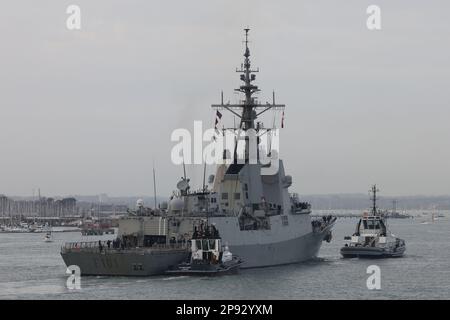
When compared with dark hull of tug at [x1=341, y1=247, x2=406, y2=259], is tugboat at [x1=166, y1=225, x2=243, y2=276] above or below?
above

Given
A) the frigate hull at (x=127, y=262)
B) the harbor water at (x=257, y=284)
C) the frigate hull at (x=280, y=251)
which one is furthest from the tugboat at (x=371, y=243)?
the frigate hull at (x=127, y=262)

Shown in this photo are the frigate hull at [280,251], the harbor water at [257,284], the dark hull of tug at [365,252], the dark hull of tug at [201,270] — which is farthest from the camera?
the dark hull of tug at [365,252]

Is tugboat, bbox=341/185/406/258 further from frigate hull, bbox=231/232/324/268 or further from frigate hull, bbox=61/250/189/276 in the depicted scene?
frigate hull, bbox=61/250/189/276

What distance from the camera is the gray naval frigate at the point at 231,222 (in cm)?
5153

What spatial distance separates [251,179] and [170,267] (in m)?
11.0

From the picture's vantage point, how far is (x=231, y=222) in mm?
55156

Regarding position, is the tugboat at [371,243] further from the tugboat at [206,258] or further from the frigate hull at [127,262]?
the frigate hull at [127,262]

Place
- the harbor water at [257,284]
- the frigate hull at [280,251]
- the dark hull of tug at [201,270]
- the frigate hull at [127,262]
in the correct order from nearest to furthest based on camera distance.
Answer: the harbor water at [257,284] < the dark hull of tug at [201,270] < the frigate hull at [127,262] < the frigate hull at [280,251]

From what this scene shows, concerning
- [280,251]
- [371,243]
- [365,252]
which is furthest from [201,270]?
[371,243]

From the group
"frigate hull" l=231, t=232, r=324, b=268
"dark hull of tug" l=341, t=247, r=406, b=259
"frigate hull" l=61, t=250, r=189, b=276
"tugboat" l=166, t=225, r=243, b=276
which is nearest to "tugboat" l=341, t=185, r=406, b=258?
"dark hull of tug" l=341, t=247, r=406, b=259

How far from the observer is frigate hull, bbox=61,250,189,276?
5066 cm

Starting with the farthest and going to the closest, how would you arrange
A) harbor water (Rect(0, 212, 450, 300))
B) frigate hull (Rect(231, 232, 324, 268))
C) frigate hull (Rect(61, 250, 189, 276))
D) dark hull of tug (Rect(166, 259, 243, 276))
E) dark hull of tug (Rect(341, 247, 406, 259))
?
dark hull of tug (Rect(341, 247, 406, 259)), frigate hull (Rect(231, 232, 324, 268)), frigate hull (Rect(61, 250, 189, 276)), dark hull of tug (Rect(166, 259, 243, 276)), harbor water (Rect(0, 212, 450, 300))

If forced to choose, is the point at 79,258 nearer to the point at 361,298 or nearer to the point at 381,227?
the point at 361,298
